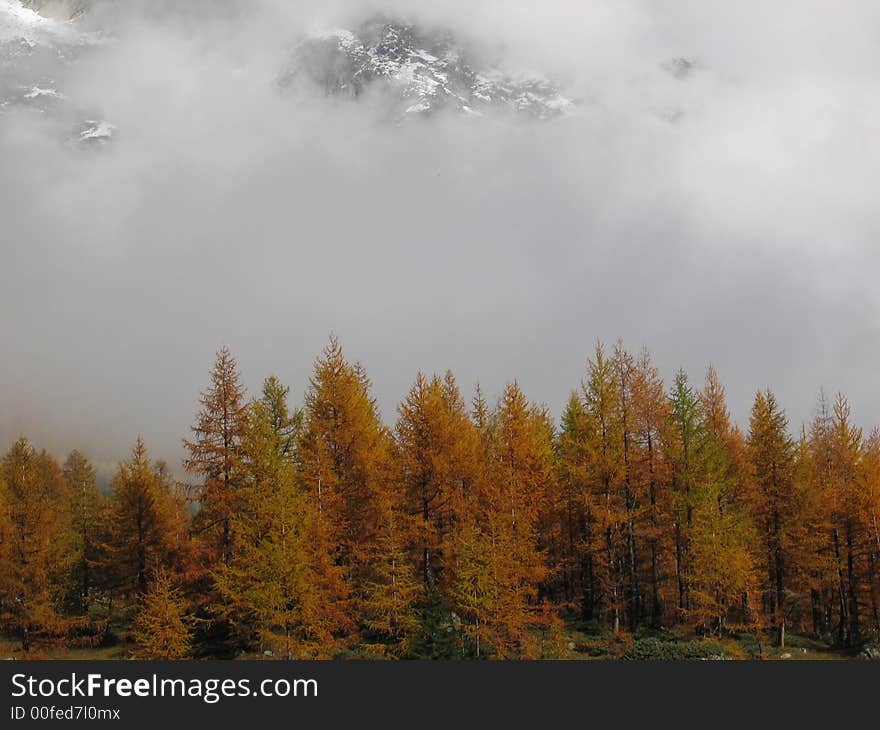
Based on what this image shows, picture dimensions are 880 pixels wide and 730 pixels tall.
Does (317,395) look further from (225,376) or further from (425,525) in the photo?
(425,525)

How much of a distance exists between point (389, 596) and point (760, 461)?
2351 centimetres

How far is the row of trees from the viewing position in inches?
1188

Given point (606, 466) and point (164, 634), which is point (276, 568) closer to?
point (164, 634)

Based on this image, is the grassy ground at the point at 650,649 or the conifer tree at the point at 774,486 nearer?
the grassy ground at the point at 650,649

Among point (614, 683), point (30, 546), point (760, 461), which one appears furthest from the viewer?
point (760, 461)

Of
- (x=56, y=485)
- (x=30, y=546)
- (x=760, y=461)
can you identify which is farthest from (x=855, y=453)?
(x=56, y=485)

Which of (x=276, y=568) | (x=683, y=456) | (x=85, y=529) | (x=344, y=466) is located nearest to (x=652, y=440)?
(x=683, y=456)

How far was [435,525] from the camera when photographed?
35906mm

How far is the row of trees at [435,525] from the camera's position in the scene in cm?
3019

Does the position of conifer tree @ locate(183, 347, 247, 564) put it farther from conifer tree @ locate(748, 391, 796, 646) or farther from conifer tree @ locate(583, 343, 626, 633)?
conifer tree @ locate(748, 391, 796, 646)

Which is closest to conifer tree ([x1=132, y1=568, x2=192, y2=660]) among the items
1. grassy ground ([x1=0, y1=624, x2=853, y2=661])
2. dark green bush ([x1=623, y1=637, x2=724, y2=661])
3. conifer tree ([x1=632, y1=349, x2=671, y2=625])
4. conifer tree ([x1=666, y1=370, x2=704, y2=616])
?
grassy ground ([x1=0, y1=624, x2=853, y2=661])

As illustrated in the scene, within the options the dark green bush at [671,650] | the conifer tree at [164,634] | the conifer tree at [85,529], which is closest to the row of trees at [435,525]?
the conifer tree at [164,634]

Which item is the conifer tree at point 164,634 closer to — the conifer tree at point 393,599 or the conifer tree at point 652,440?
the conifer tree at point 393,599

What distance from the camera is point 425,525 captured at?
33.8 meters
